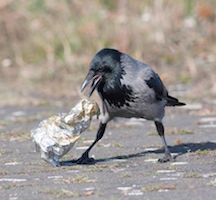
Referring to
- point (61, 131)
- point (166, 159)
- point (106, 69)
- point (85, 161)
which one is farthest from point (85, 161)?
point (106, 69)

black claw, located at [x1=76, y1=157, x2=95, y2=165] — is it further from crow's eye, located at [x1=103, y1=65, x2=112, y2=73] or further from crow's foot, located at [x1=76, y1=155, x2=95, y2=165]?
crow's eye, located at [x1=103, y1=65, x2=112, y2=73]

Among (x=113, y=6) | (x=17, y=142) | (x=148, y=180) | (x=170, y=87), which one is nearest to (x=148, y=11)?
(x=113, y=6)

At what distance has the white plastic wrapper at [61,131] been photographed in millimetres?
7016

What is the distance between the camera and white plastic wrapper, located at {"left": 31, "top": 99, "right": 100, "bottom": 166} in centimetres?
702

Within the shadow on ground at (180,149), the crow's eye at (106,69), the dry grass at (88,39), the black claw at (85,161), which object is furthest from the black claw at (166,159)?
the dry grass at (88,39)

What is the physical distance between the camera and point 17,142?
894 cm

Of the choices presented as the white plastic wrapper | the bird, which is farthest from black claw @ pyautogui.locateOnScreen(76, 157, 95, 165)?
the white plastic wrapper

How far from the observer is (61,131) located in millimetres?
7172

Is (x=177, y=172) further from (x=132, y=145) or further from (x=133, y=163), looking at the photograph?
(x=132, y=145)

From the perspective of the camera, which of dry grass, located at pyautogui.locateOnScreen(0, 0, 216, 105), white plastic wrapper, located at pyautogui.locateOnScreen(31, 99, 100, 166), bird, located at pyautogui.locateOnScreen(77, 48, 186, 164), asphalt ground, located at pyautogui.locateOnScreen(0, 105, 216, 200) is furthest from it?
dry grass, located at pyautogui.locateOnScreen(0, 0, 216, 105)

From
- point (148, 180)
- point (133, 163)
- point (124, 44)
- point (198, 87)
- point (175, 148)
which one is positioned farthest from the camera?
point (124, 44)

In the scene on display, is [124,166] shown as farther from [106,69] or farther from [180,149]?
[180,149]

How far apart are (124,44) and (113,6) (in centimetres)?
201

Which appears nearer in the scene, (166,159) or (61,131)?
(61,131)
